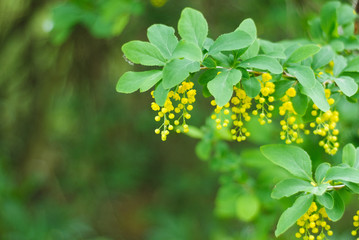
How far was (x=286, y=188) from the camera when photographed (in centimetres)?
91

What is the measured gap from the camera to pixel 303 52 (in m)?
0.95

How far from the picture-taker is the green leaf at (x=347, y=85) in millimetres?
929

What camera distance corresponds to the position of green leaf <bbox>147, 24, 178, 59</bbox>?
923 mm

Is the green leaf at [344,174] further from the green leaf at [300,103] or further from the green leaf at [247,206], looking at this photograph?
the green leaf at [247,206]

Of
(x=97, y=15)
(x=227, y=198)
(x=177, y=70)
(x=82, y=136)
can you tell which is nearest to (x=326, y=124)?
(x=177, y=70)

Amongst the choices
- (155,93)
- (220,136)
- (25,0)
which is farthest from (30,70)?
(155,93)

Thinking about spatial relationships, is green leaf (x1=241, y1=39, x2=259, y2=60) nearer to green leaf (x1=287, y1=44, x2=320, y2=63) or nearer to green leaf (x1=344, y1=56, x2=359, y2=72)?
green leaf (x1=287, y1=44, x2=320, y2=63)

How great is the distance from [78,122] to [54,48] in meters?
0.72

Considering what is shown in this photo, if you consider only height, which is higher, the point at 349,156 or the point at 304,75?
the point at 304,75

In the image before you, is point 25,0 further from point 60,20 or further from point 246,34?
point 246,34

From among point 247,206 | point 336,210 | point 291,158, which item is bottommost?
point 247,206

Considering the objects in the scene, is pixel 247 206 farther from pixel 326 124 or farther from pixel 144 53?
pixel 144 53

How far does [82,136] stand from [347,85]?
279cm

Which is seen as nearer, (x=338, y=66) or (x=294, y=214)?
(x=294, y=214)
